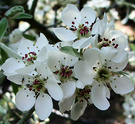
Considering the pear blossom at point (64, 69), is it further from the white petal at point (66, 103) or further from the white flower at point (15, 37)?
the white flower at point (15, 37)

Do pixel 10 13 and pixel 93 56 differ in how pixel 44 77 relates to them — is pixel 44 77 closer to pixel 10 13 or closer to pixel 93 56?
pixel 93 56

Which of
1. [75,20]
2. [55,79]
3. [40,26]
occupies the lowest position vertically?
[40,26]

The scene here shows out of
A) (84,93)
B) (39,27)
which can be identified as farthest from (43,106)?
(39,27)

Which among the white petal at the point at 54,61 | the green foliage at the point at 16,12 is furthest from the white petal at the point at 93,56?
the green foliage at the point at 16,12

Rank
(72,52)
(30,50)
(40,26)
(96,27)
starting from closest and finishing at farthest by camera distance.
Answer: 1. (72,52)
2. (96,27)
3. (30,50)
4. (40,26)

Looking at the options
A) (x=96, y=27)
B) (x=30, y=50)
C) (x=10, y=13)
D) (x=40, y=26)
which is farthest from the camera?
(x=40, y=26)

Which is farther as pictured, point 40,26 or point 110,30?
point 40,26

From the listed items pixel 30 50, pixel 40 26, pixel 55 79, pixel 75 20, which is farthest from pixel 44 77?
pixel 40 26

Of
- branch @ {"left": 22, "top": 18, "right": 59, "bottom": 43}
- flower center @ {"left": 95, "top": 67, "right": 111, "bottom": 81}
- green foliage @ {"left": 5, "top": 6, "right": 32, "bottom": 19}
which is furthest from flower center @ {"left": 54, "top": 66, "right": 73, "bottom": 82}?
branch @ {"left": 22, "top": 18, "right": 59, "bottom": 43}
